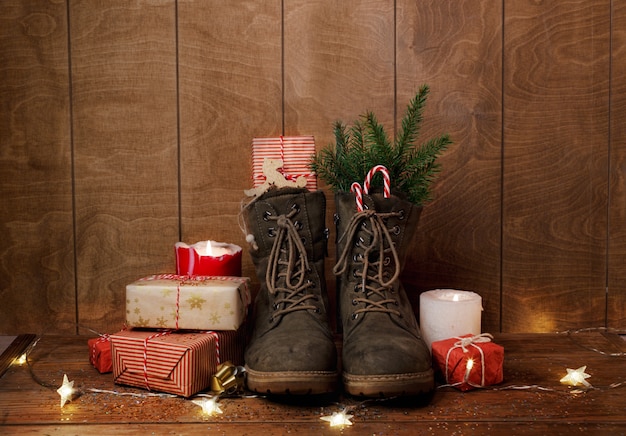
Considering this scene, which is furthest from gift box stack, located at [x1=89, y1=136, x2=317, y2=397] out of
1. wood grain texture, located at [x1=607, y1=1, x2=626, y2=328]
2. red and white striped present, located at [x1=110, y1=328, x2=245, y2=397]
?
wood grain texture, located at [x1=607, y1=1, x2=626, y2=328]

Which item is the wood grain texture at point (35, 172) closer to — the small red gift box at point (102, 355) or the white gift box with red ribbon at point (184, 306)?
the small red gift box at point (102, 355)

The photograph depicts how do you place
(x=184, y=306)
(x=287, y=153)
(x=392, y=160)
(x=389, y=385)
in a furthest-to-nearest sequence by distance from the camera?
1. (x=287, y=153)
2. (x=392, y=160)
3. (x=184, y=306)
4. (x=389, y=385)

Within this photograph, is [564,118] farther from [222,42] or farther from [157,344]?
[157,344]

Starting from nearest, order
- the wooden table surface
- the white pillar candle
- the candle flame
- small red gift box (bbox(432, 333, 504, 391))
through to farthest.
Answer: the wooden table surface < small red gift box (bbox(432, 333, 504, 391)) < the white pillar candle < the candle flame

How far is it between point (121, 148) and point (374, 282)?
0.62 meters

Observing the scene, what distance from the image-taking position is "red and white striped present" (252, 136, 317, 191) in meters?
1.18

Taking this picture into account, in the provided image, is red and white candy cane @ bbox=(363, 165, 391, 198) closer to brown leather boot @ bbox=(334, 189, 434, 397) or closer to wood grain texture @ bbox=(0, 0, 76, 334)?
brown leather boot @ bbox=(334, 189, 434, 397)

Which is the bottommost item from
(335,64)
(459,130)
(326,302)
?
(326,302)

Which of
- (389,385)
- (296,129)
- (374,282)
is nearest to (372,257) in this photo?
(374,282)

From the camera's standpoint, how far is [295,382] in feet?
2.68

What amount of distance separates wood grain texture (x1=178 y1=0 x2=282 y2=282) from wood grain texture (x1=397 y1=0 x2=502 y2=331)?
0.92ft

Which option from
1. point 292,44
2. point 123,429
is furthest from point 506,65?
point 123,429

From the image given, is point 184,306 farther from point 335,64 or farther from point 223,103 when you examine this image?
point 335,64

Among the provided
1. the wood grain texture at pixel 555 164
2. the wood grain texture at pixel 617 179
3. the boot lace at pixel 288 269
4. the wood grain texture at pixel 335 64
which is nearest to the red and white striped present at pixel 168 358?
the boot lace at pixel 288 269
